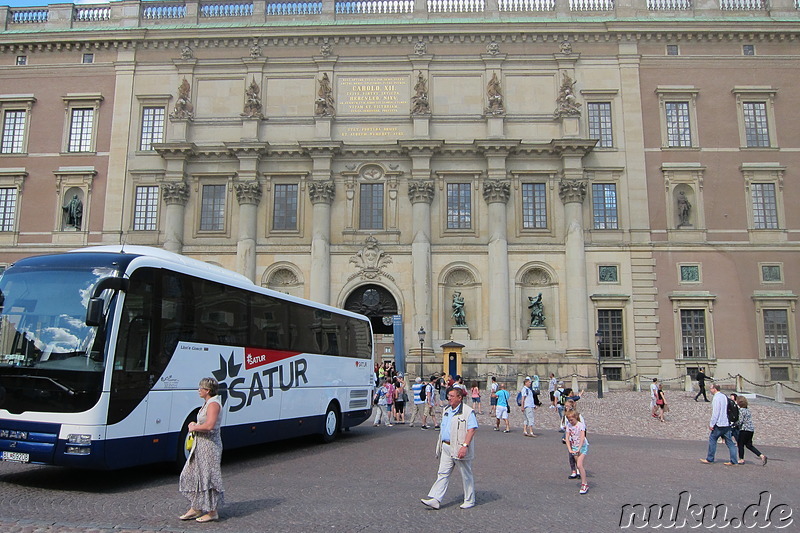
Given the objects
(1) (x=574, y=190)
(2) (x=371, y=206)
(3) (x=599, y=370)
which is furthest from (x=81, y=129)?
(3) (x=599, y=370)

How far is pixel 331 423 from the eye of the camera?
18.0 meters

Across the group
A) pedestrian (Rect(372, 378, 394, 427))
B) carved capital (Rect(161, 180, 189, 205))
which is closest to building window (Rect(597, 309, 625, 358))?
pedestrian (Rect(372, 378, 394, 427))

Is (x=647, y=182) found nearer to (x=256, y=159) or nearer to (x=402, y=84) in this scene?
(x=402, y=84)

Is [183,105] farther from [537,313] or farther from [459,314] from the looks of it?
[537,313]

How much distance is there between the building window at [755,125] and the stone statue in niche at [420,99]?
18.6 meters

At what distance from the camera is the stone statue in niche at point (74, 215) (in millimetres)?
39250

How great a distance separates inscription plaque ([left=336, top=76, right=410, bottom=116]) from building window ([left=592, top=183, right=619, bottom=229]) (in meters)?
12.0

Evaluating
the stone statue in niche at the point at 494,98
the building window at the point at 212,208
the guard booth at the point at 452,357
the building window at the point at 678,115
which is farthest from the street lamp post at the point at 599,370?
the building window at the point at 212,208

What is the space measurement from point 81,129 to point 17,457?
115ft

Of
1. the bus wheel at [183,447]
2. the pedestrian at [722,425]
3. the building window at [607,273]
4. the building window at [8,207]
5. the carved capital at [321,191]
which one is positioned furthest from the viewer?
the building window at [8,207]

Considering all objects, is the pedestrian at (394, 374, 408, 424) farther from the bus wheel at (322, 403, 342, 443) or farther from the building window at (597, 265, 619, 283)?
the building window at (597, 265, 619, 283)

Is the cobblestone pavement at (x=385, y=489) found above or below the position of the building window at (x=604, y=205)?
below

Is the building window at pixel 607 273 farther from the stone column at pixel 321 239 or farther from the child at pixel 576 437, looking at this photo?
the child at pixel 576 437

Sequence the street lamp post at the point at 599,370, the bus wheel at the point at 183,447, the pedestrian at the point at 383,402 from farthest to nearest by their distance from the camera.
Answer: the street lamp post at the point at 599,370
the pedestrian at the point at 383,402
the bus wheel at the point at 183,447
